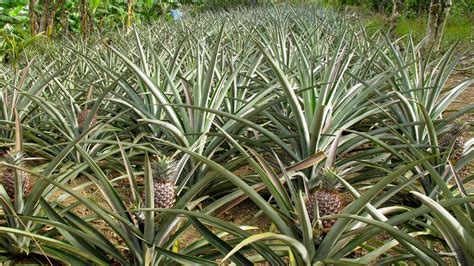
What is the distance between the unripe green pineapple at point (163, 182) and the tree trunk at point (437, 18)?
465 centimetres

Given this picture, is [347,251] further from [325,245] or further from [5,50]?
[5,50]

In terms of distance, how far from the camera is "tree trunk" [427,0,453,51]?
5.11m

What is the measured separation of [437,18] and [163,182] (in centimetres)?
490

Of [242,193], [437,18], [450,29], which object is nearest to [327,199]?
[242,193]

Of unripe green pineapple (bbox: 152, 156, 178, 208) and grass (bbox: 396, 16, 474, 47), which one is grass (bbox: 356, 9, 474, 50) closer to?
grass (bbox: 396, 16, 474, 47)

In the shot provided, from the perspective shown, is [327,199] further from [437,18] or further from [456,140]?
[437,18]

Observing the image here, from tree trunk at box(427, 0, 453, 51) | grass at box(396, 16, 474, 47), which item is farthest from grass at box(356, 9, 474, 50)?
tree trunk at box(427, 0, 453, 51)

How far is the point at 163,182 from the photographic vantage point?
131 cm

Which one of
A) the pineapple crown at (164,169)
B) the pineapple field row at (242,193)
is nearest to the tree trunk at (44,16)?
the pineapple field row at (242,193)

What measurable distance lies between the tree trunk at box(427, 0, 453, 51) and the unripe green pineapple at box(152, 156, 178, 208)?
4646 mm

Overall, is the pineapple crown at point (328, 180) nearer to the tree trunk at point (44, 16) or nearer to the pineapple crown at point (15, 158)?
the pineapple crown at point (15, 158)

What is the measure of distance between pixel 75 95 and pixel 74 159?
31.6 inches

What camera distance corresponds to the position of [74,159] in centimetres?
216

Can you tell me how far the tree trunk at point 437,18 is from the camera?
511 centimetres
